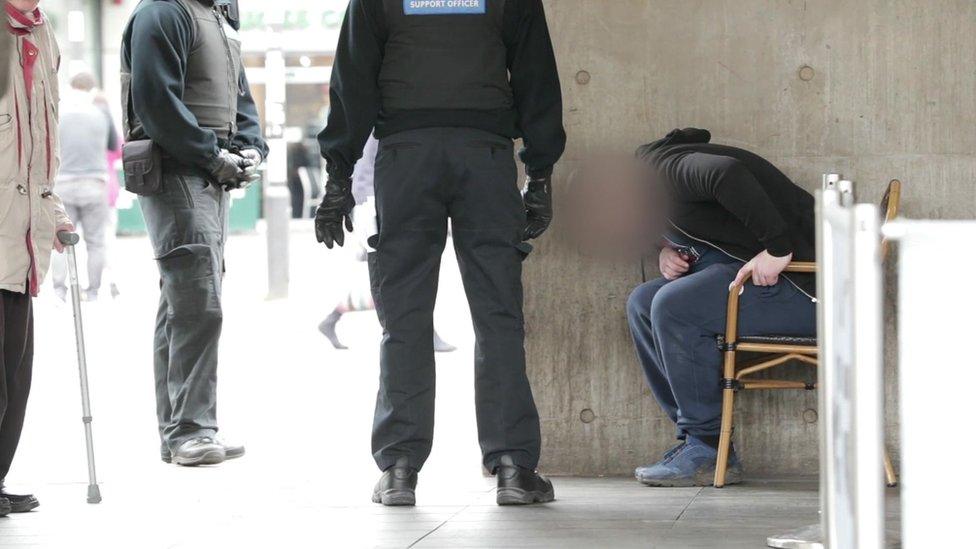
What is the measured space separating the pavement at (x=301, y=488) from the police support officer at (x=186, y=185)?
0.89 feet

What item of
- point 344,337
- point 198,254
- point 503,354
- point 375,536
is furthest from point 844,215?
point 344,337

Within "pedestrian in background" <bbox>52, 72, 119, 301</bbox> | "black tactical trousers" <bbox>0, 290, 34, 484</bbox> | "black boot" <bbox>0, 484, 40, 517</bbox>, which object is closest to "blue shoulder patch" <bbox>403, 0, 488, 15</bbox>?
"black tactical trousers" <bbox>0, 290, 34, 484</bbox>

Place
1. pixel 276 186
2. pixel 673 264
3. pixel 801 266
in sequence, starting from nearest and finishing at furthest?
1. pixel 801 266
2. pixel 673 264
3. pixel 276 186

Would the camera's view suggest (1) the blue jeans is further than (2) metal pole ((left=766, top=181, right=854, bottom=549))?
Yes

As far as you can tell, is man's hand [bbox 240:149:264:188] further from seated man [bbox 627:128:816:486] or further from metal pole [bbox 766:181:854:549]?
metal pole [bbox 766:181:854:549]

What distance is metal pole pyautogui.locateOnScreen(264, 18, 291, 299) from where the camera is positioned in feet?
47.2

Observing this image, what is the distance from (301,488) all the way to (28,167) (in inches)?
55.5

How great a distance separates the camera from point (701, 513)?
460 cm

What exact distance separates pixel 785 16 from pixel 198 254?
7.73 feet

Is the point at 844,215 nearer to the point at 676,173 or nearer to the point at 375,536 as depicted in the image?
the point at 375,536

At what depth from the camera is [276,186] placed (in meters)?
15.1

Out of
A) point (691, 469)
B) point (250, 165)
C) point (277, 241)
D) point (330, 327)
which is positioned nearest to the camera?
point (691, 469)

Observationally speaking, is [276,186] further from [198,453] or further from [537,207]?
[537,207]

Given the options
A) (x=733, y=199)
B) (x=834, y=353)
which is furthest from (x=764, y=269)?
(x=834, y=353)
